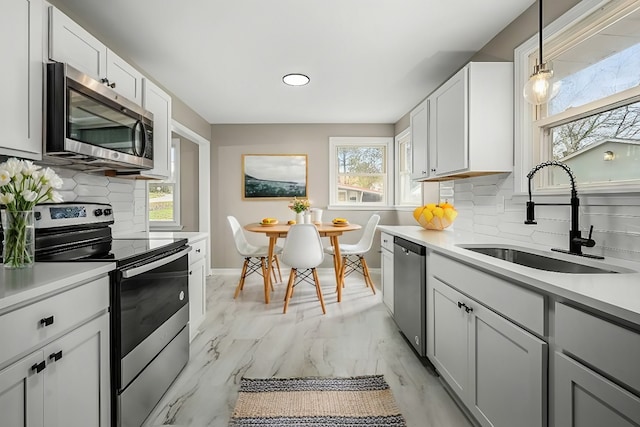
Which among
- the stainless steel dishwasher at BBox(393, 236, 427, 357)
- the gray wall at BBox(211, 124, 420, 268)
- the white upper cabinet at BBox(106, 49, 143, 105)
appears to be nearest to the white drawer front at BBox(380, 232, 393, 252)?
the stainless steel dishwasher at BBox(393, 236, 427, 357)

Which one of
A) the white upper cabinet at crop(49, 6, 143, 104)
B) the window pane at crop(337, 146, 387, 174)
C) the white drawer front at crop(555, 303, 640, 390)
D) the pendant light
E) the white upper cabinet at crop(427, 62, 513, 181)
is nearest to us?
the white drawer front at crop(555, 303, 640, 390)

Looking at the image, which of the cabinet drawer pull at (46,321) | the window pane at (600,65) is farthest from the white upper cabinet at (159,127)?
the window pane at (600,65)

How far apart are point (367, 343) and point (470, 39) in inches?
97.5

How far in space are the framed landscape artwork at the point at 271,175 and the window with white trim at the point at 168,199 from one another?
1046mm

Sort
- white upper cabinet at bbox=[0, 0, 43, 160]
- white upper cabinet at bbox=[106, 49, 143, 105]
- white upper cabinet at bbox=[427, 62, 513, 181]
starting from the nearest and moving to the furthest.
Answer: white upper cabinet at bbox=[0, 0, 43, 160]
white upper cabinet at bbox=[106, 49, 143, 105]
white upper cabinet at bbox=[427, 62, 513, 181]

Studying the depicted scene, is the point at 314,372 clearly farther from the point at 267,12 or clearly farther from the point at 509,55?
the point at 509,55

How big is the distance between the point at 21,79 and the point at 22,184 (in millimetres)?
486

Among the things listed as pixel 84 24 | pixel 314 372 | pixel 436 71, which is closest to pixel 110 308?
pixel 314 372

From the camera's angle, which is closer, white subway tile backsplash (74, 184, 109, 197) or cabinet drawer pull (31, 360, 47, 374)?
cabinet drawer pull (31, 360, 47, 374)

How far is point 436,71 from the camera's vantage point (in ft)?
10.3

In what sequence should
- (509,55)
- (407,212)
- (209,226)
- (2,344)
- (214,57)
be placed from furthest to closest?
(209,226) → (407,212) → (214,57) → (509,55) → (2,344)

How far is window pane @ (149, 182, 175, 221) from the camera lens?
17.0ft

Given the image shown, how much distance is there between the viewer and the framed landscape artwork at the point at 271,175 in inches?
202

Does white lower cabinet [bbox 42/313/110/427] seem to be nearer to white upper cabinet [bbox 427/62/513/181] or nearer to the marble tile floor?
the marble tile floor
